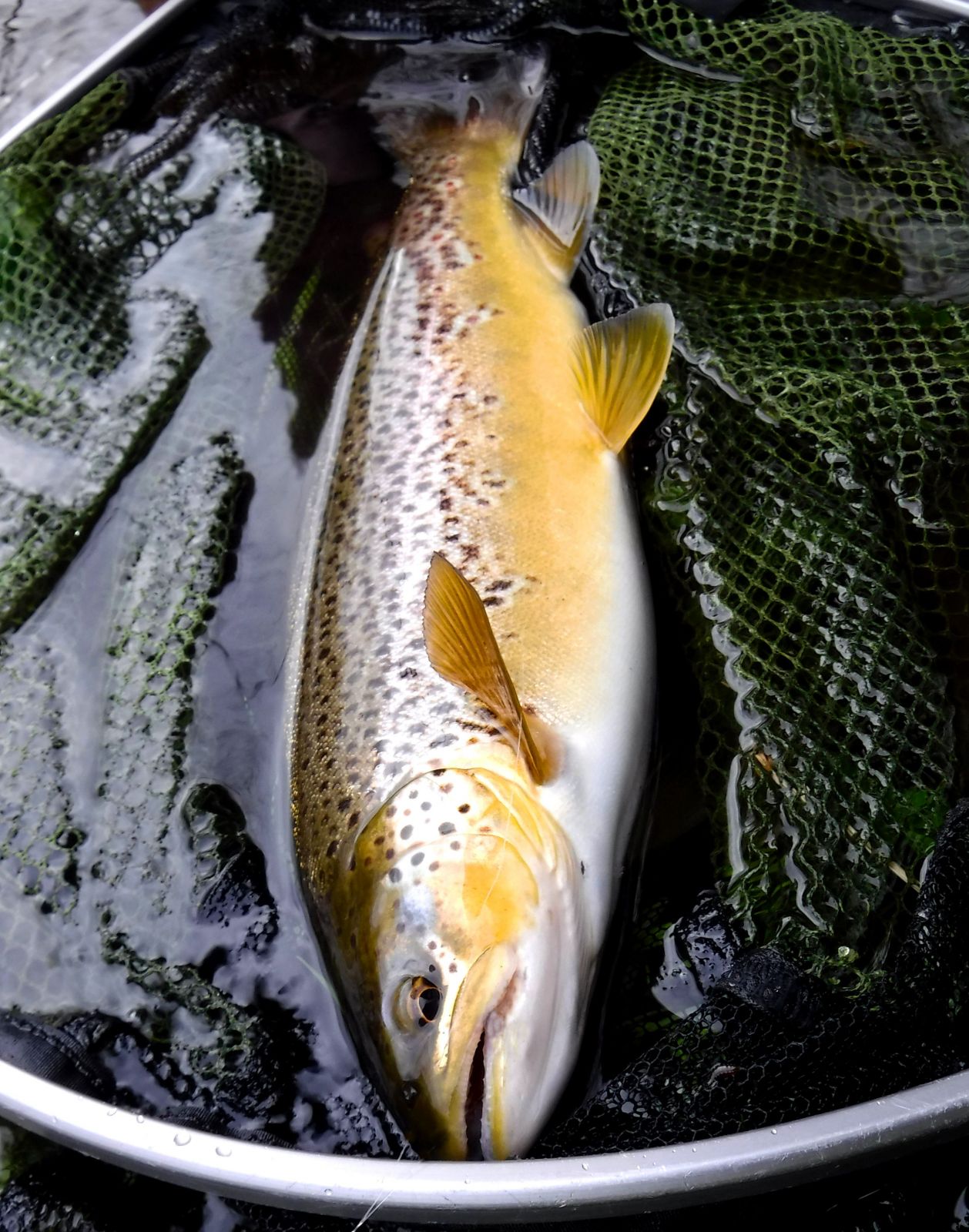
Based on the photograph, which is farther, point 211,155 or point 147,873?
point 211,155

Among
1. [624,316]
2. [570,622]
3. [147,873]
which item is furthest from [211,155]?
[147,873]

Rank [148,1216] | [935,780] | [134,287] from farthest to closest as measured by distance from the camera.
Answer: [134,287], [935,780], [148,1216]

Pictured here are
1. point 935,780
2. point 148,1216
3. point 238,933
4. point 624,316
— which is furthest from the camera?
point 624,316

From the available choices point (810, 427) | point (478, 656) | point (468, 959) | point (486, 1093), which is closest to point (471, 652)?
point (478, 656)

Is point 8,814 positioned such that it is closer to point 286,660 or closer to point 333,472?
point 286,660

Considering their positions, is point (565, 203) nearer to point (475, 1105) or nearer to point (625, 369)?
point (625, 369)

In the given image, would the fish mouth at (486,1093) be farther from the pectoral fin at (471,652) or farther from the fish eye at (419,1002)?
the pectoral fin at (471,652)
